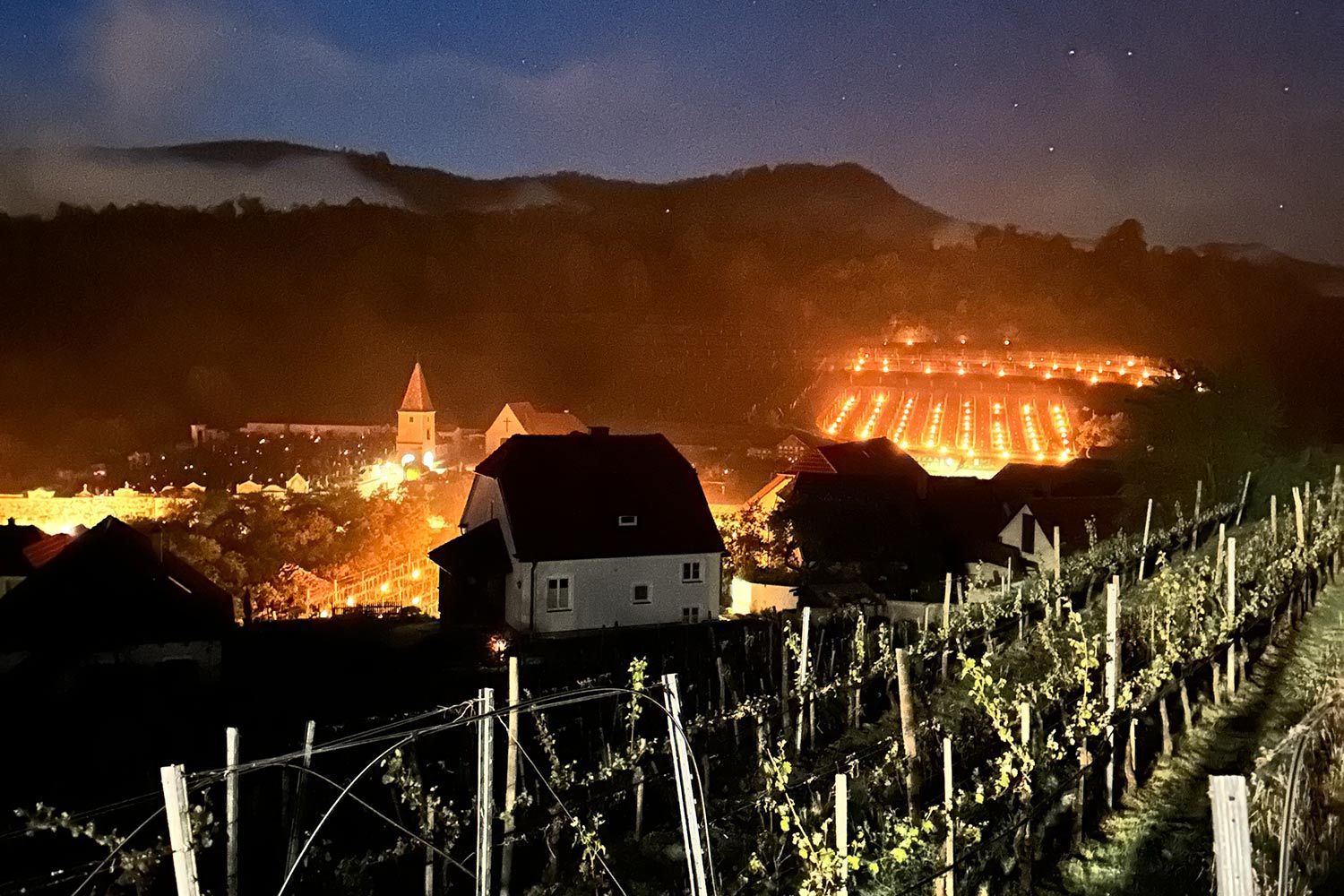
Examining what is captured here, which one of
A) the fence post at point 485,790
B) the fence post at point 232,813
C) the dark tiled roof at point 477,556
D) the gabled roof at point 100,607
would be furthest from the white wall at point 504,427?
the fence post at point 485,790

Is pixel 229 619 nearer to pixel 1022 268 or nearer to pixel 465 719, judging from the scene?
pixel 465 719

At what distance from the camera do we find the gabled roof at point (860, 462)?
41.4 metres

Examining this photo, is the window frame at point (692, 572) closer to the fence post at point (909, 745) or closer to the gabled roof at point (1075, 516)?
the gabled roof at point (1075, 516)

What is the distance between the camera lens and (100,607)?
16359 millimetres

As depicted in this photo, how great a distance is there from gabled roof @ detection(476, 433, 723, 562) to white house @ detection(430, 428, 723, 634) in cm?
2

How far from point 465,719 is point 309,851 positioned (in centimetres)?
371

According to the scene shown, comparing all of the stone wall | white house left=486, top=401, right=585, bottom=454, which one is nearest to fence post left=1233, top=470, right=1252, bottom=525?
the stone wall

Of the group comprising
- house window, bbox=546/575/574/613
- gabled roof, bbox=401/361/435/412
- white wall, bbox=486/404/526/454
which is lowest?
house window, bbox=546/575/574/613

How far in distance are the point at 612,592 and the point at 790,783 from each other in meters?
14.7

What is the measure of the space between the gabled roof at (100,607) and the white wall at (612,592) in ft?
21.9

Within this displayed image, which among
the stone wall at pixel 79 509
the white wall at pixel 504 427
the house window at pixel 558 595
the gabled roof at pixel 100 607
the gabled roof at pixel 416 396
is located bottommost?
the house window at pixel 558 595

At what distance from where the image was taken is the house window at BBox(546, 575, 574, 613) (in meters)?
23.1

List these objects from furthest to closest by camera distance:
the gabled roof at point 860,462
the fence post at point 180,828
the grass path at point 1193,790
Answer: the gabled roof at point 860,462 → the grass path at point 1193,790 → the fence post at point 180,828

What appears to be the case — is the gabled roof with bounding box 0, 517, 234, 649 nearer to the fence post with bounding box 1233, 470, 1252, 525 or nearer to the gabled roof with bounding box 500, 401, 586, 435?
the fence post with bounding box 1233, 470, 1252, 525
